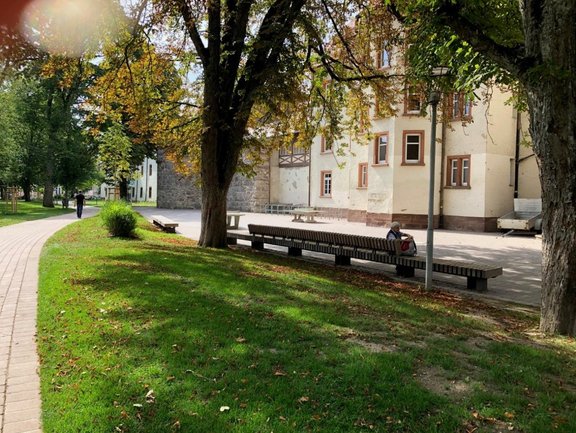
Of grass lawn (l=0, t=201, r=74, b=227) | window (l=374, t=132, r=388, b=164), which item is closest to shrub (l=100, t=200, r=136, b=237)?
grass lawn (l=0, t=201, r=74, b=227)

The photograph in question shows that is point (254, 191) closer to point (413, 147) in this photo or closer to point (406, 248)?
point (413, 147)

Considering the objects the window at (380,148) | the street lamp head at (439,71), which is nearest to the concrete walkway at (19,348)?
the street lamp head at (439,71)

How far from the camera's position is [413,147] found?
1004 inches

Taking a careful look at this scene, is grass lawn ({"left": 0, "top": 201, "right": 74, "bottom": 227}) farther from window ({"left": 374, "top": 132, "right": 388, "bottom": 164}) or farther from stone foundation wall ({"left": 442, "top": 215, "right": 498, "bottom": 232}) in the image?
stone foundation wall ({"left": 442, "top": 215, "right": 498, "bottom": 232})

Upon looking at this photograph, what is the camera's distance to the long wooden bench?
370 inches

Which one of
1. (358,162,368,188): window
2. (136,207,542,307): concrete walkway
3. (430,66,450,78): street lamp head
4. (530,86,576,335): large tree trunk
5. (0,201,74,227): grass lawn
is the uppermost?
(430,66,450,78): street lamp head

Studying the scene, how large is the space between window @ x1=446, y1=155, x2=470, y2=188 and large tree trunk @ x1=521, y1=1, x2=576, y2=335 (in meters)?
19.3

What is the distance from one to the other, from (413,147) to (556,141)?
2032cm

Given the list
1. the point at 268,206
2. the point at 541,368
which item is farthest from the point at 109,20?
the point at 268,206

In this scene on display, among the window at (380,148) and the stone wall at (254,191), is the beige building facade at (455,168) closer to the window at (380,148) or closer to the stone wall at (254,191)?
the window at (380,148)

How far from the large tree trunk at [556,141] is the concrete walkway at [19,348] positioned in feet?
19.1

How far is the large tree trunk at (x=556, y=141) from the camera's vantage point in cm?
561

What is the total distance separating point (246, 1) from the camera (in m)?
12.2

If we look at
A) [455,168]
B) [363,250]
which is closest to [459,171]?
[455,168]
